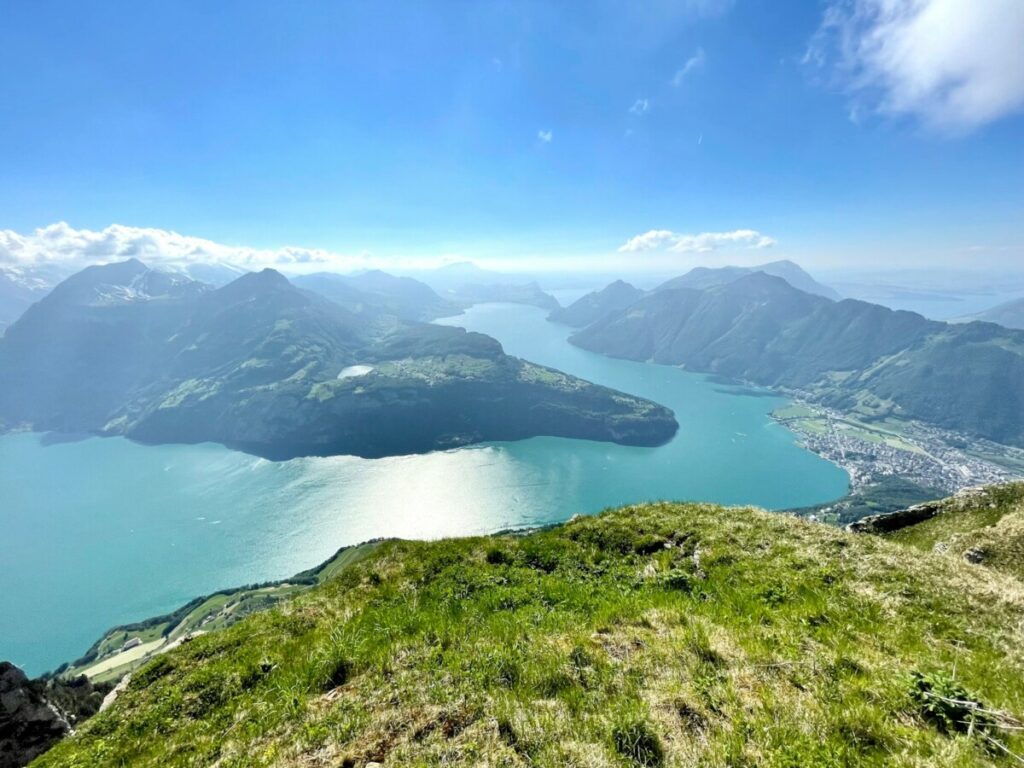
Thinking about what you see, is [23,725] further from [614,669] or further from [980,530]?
[980,530]

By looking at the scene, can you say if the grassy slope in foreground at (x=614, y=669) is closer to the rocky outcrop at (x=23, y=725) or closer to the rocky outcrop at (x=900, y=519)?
the rocky outcrop at (x=23, y=725)

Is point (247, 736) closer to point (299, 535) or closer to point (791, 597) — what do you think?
point (791, 597)

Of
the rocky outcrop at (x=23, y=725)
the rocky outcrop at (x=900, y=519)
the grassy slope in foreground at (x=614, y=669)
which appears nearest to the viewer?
the grassy slope in foreground at (x=614, y=669)

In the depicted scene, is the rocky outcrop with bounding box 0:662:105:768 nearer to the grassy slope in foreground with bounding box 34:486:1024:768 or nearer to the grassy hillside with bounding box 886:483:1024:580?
the grassy slope in foreground with bounding box 34:486:1024:768

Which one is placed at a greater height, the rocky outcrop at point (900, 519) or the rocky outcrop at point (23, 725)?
the rocky outcrop at point (900, 519)

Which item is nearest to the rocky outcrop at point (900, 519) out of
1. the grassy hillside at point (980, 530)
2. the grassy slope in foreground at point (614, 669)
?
the grassy hillside at point (980, 530)

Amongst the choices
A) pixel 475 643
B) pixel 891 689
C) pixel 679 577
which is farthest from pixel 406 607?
pixel 891 689

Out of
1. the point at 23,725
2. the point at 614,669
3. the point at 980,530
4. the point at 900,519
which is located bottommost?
the point at 23,725

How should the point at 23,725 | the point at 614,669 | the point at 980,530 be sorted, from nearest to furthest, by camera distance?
the point at 614,669
the point at 23,725
the point at 980,530

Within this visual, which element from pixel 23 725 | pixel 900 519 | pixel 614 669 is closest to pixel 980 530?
pixel 900 519
